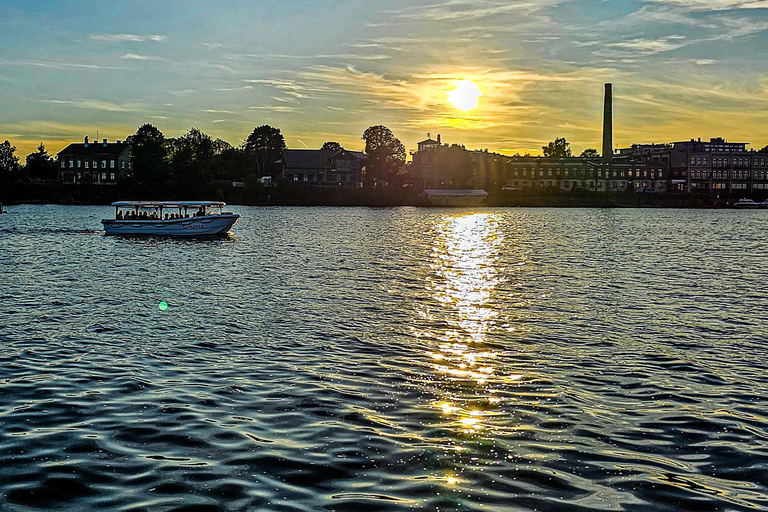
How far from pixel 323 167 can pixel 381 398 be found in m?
180

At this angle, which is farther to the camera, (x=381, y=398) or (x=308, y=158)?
(x=308, y=158)

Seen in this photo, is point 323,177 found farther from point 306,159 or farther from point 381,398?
point 381,398

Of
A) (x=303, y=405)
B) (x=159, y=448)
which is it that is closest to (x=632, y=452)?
(x=303, y=405)

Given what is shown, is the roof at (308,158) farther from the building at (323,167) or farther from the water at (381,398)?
the water at (381,398)

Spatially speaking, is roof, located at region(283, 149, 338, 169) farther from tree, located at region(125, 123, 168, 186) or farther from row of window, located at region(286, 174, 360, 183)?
tree, located at region(125, 123, 168, 186)

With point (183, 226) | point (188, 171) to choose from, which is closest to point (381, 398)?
point (183, 226)

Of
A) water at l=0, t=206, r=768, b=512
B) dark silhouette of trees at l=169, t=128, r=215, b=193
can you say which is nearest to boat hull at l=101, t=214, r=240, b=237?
water at l=0, t=206, r=768, b=512

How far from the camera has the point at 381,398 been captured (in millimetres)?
15219

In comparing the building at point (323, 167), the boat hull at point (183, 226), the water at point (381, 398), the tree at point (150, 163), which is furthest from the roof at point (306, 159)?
the water at point (381, 398)

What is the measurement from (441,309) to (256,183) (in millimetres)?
167796

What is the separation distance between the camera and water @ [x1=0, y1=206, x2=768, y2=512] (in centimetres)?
1060

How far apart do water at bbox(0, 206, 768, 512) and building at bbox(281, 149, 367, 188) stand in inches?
6255

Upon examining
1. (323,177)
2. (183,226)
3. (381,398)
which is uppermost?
(323,177)

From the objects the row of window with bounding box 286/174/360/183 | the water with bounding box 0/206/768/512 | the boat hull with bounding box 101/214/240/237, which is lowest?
the water with bounding box 0/206/768/512
